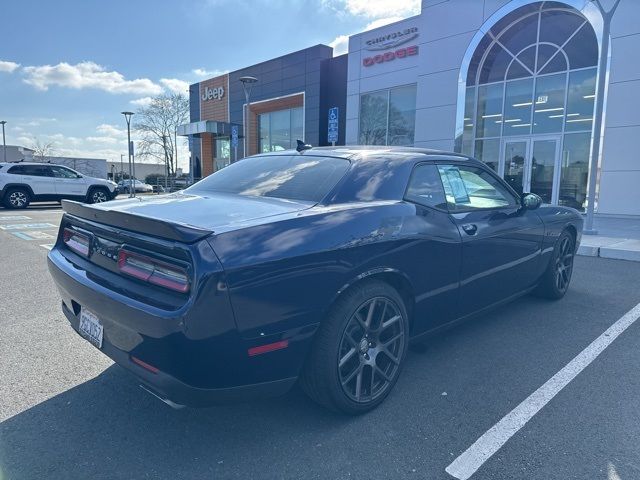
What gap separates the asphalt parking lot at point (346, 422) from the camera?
2.14 meters

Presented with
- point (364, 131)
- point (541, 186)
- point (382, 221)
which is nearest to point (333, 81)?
point (364, 131)

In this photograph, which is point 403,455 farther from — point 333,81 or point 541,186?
point 333,81

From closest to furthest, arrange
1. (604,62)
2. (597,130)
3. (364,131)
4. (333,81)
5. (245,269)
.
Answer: (245,269), (597,130), (604,62), (364,131), (333,81)

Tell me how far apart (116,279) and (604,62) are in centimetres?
1368

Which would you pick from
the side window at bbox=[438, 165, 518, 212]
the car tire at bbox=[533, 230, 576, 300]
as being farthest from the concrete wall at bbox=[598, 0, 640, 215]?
the side window at bbox=[438, 165, 518, 212]

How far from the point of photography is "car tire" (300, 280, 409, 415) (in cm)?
234

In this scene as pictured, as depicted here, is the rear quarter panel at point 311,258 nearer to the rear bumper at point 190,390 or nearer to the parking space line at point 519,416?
the rear bumper at point 190,390

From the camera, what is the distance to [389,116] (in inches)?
728

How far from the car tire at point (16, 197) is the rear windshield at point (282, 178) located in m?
15.5

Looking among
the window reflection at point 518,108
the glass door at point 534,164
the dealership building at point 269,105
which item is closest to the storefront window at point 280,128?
the dealership building at point 269,105

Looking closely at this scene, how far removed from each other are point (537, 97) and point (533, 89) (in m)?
0.29

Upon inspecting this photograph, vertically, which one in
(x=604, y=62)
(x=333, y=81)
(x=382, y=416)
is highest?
(x=333, y=81)

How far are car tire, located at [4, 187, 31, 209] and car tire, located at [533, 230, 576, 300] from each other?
16956 millimetres

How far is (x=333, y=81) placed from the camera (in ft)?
74.3
